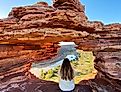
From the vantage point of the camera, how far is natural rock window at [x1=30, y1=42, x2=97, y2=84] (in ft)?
35.7

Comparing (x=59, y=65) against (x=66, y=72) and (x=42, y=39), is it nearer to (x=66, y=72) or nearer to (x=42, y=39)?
(x=66, y=72)

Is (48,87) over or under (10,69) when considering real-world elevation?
under

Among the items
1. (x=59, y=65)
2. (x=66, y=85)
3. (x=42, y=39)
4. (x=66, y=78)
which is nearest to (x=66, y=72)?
(x=66, y=78)

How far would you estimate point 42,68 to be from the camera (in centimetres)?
1332

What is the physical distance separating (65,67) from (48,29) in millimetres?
2441

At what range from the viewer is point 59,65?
12555 millimetres

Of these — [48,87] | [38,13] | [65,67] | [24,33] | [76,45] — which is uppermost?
[38,13]

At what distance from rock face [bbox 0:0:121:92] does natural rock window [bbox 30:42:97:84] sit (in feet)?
5.79

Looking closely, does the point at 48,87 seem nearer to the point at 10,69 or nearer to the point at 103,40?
the point at 10,69

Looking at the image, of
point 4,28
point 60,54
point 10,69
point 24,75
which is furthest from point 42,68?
point 4,28

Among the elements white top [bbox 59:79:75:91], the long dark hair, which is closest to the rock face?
white top [bbox 59:79:75:91]

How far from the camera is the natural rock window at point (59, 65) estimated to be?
10891mm

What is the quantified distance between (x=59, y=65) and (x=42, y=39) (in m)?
4.92

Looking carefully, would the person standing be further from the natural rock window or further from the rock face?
the natural rock window
